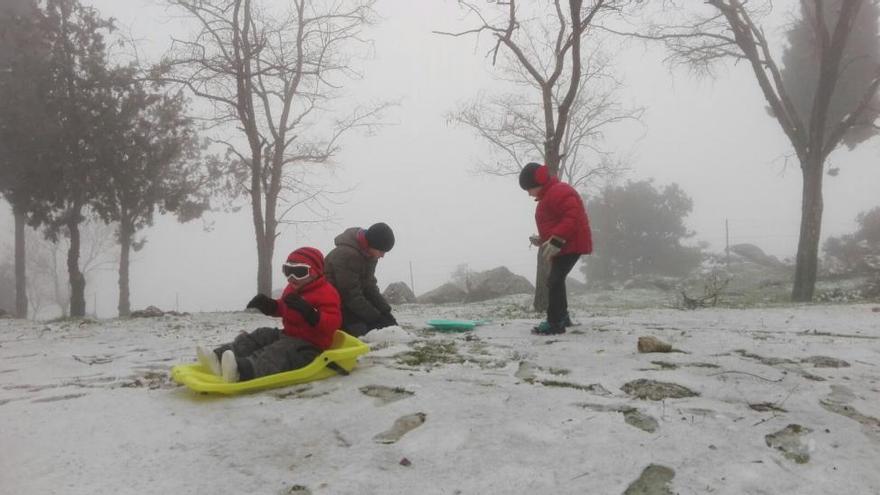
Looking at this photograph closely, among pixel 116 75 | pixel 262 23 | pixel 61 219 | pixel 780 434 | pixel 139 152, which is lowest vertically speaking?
pixel 780 434

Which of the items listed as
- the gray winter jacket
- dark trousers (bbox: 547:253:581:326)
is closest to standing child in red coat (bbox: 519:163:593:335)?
dark trousers (bbox: 547:253:581:326)

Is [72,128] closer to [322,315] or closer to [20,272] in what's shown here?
[20,272]

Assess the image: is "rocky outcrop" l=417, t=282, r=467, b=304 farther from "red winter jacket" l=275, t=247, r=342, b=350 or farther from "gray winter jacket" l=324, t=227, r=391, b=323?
"red winter jacket" l=275, t=247, r=342, b=350

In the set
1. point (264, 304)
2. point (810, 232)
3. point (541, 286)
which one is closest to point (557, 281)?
point (264, 304)

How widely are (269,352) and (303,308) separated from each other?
370 millimetres

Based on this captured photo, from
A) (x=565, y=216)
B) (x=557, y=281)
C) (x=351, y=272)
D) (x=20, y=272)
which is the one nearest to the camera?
(x=351, y=272)

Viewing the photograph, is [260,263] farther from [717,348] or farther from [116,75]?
[717,348]

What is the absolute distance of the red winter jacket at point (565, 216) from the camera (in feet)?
18.1

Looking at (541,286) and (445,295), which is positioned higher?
(541,286)

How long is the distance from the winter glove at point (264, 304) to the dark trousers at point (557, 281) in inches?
113

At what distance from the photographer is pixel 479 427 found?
9.22 ft

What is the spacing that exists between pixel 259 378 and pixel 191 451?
88 cm

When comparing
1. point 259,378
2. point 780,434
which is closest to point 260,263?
point 259,378

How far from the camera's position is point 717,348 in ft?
14.9
